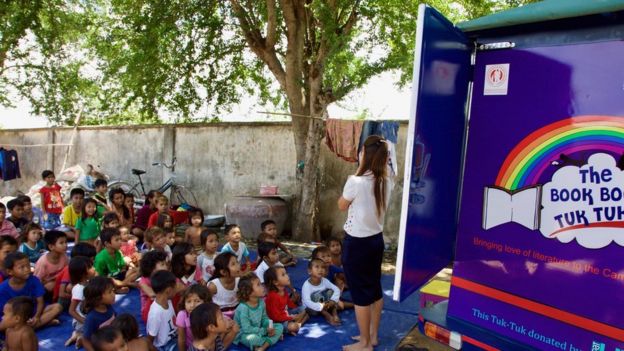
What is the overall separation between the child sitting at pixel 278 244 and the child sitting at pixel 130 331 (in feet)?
8.49

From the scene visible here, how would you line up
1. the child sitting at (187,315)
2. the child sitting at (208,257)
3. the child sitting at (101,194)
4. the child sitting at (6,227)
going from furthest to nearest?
the child sitting at (101,194), the child sitting at (6,227), the child sitting at (208,257), the child sitting at (187,315)

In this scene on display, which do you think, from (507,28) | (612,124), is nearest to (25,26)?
(507,28)

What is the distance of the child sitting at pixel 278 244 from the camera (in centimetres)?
597

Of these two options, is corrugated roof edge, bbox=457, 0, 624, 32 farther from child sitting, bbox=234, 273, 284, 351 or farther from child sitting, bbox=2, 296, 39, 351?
child sitting, bbox=2, 296, 39, 351

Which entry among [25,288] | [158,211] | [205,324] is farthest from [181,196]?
[205,324]

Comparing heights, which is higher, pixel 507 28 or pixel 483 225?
pixel 507 28

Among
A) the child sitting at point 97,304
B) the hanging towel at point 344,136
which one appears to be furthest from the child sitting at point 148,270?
the hanging towel at point 344,136

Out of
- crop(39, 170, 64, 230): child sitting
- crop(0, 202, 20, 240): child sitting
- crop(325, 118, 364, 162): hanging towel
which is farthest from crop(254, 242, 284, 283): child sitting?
crop(39, 170, 64, 230): child sitting

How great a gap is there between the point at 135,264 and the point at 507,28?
189 inches

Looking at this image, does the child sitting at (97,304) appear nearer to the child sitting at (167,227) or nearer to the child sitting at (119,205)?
the child sitting at (167,227)

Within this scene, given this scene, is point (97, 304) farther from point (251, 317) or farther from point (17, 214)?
point (17, 214)

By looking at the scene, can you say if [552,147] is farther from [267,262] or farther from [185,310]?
[267,262]

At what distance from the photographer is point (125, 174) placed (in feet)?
37.8

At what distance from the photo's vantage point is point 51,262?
491cm
